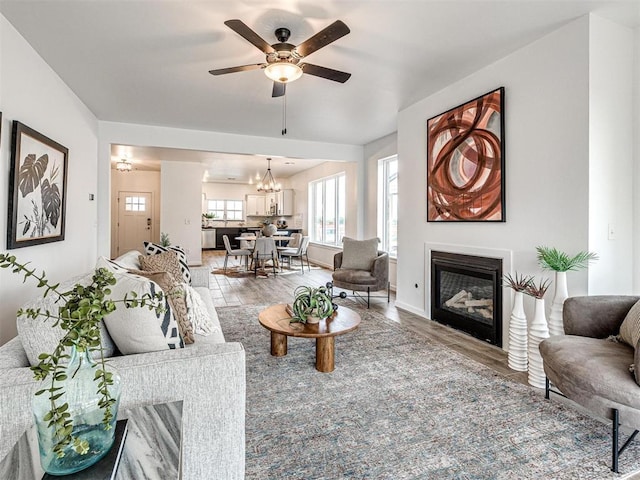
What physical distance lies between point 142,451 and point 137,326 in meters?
0.55

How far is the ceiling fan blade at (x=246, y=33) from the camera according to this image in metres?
2.10

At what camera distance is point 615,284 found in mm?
2557

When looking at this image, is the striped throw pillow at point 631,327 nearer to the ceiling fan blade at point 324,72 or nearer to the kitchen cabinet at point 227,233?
the ceiling fan blade at point 324,72

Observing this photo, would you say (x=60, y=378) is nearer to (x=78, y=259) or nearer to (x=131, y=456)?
(x=131, y=456)

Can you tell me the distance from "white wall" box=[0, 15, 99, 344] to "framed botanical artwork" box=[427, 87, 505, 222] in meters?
3.87

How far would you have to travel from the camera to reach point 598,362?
175cm

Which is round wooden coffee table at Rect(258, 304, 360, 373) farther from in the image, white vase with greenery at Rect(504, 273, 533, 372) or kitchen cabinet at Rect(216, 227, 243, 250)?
kitchen cabinet at Rect(216, 227, 243, 250)

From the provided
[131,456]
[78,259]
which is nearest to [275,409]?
[131,456]

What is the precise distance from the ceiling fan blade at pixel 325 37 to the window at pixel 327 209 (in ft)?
17.7

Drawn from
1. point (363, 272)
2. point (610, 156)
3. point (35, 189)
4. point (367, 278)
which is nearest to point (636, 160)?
point (610, 156)

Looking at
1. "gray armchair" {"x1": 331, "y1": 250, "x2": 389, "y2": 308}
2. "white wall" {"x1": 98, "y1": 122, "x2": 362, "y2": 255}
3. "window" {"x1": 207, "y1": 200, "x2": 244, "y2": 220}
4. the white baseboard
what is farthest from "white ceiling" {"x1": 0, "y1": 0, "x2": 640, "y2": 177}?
"window" {"x1": 207, "y1": 200, "x2": 244, "y2": 220}

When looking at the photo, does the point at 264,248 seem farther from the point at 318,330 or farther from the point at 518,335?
the point at 518,335

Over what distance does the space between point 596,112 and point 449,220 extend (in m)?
1.55

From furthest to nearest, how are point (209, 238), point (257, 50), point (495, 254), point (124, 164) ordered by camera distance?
point (209, 238)
point (124, 164)
point (495, 254)
point (257, 50)
